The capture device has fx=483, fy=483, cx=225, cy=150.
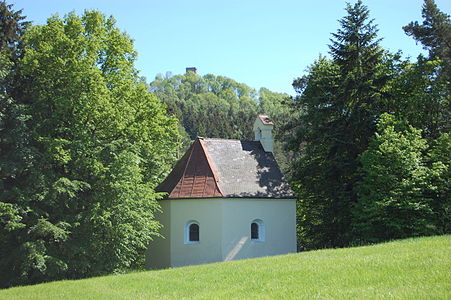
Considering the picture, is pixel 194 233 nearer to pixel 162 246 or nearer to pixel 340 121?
pixel 162 246

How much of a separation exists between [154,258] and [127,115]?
30.5 feet

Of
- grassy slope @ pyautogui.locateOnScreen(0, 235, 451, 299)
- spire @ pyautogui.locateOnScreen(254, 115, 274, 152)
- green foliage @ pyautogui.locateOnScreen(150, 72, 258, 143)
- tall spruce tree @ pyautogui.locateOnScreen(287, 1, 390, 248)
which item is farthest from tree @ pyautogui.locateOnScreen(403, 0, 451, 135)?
green foliage @ pyautogui.locateOnScreen(150, 72, 258, 143)

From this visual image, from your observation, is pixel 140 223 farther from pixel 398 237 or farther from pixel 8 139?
pixel 398 237

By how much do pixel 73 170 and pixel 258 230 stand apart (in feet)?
36.0

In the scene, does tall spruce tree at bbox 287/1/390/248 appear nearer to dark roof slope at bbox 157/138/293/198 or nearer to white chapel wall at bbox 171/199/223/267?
dark roof slope at bbox 157/138/293/198

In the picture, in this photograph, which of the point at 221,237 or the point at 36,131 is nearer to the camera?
the point at 36,131

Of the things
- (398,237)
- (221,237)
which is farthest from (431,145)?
(221,237)

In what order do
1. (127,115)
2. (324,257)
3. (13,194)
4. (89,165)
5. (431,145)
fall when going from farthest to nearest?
(431,145) → (127,115) → (89,165) → (13,194) → (324,257)

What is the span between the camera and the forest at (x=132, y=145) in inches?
882

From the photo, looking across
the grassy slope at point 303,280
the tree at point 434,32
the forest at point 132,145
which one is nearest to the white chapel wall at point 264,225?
the forest at point 132,145

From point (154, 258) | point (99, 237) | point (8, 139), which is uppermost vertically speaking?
point (8, 139)

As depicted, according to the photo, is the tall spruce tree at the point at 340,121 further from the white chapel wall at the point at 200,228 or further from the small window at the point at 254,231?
the white chapel wall at the point at 200,228

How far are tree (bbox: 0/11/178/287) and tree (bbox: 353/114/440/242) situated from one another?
38.6ft

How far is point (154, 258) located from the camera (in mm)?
29062
